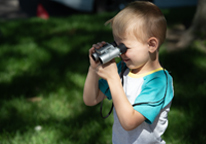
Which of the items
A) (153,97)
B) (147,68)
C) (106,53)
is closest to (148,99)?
(153,97)

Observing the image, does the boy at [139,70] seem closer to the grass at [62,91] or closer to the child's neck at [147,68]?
the child's neck at [147,68]

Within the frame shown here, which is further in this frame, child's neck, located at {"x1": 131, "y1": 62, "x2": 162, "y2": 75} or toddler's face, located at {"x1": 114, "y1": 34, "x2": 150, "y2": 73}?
child's neck, located at {"x1": 131, "y1": 62, "x2": 162, "y2": 75}

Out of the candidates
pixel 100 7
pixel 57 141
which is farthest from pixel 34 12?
pixel 57 141

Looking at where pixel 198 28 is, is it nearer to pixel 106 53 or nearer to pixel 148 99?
pixel 148 99

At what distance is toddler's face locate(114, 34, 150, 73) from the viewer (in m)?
1.42

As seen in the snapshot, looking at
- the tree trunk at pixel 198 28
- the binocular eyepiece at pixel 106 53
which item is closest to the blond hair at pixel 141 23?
the binocular eyepiece at pixel 106 53

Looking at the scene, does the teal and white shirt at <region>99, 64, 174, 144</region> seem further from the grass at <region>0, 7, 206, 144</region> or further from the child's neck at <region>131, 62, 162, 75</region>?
the grass at <region>0, 7, 206, 144</region>

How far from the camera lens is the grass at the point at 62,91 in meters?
2.56

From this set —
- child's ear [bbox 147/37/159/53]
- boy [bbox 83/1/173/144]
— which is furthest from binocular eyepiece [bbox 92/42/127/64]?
child's ear [bbox 147/37/159/53]

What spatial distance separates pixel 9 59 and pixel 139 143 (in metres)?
2.94

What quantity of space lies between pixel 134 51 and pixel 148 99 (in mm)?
271

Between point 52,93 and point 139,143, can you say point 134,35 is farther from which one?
point 52,93

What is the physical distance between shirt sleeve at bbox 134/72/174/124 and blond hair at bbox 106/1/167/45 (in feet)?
0.79

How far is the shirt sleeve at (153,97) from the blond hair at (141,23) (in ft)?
0.79
